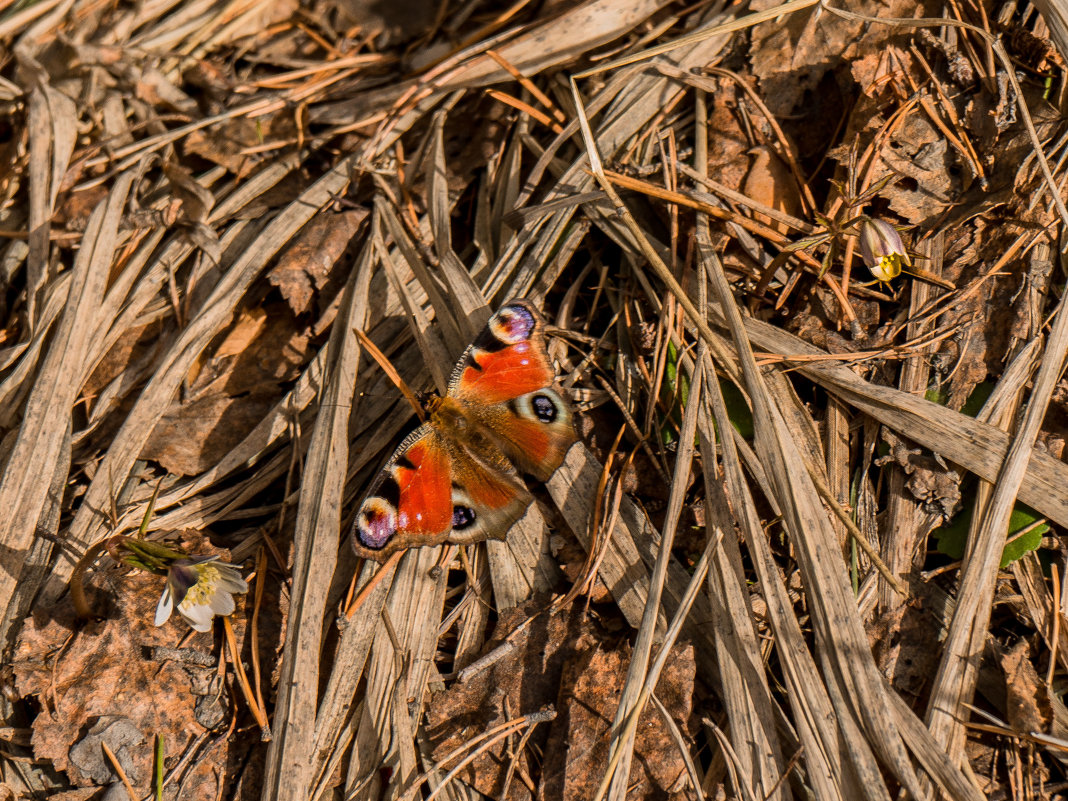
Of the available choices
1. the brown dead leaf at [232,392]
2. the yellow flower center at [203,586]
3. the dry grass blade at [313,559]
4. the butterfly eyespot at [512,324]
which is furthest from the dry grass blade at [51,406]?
the butterfly eyespot at [512,324]

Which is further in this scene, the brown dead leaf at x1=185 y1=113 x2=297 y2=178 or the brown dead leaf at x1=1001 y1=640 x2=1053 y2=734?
the brown dead leaf at x1=185 y1=113 x2=297 y2=178

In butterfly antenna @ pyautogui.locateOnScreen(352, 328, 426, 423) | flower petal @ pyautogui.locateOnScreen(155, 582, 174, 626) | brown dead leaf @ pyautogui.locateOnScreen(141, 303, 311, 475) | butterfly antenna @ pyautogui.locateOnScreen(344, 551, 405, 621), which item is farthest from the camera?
brown dead leaf @ pyautogui.locateOnScreen(141, 303, 311, 475)

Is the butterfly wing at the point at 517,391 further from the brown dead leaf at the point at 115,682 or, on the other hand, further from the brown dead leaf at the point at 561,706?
the brown dead leaf at the point at 115,682

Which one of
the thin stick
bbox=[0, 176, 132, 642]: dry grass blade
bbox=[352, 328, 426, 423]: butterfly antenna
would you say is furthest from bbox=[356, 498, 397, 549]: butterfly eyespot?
bbox=[0, 176, 132, 642]: dry grass blade

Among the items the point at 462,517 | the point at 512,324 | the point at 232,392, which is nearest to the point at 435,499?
the point at 462,517

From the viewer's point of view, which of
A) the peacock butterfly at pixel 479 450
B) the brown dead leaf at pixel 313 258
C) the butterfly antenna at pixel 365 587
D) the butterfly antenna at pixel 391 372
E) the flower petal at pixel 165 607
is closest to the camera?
the flower petal at pixel 165 607

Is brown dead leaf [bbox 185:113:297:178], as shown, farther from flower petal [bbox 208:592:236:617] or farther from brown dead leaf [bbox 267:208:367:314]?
flower petal [bbox 208:592:236:617]

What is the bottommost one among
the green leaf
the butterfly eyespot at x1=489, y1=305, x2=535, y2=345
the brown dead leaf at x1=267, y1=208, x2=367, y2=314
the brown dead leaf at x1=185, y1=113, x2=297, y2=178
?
the green leaf
